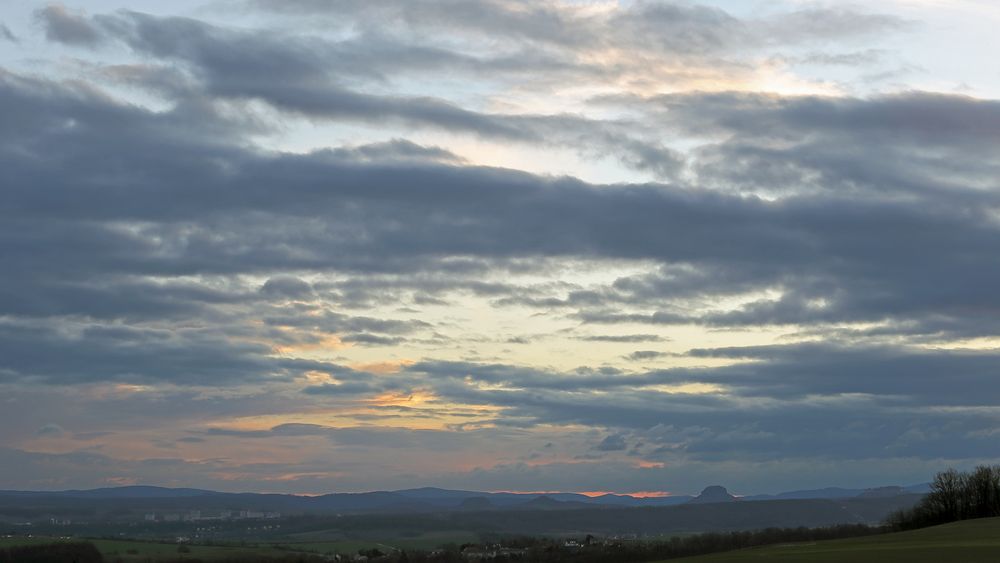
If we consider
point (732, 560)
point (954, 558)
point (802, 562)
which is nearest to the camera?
point (954, 558)

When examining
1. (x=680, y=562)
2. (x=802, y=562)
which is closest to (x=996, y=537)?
(x=802, y=562)

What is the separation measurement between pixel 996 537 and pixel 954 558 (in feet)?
110

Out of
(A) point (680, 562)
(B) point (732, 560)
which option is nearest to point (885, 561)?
(B) point (732, 560)

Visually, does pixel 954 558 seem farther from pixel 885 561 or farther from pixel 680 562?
pixel 680 562

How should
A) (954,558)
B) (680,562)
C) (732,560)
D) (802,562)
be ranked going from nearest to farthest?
(954,558) → (802,562) → (732,560) → (680,562)

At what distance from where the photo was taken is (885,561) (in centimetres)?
11150

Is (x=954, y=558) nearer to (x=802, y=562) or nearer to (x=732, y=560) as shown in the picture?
(x=802, y=562)

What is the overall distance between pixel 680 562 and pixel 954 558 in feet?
180

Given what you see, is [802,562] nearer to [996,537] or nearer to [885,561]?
[885,561]

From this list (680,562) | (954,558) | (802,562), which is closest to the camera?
(954,558)

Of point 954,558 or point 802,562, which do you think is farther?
point 802,562

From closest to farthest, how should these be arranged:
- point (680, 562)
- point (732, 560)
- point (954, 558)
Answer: point (954, 558)
point (732, 560)
point (680, 562)

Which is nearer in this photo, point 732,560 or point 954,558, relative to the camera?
point 954,558

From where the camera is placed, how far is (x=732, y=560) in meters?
135
